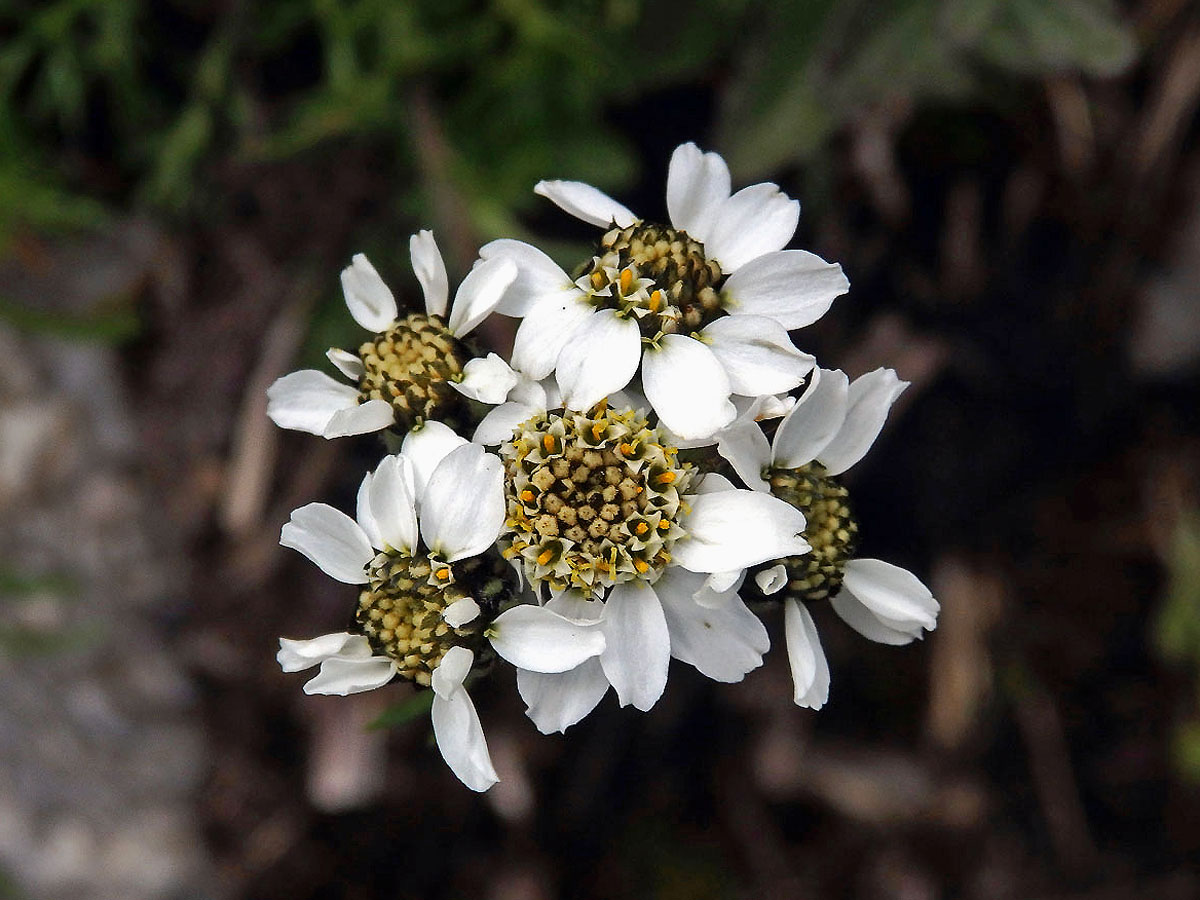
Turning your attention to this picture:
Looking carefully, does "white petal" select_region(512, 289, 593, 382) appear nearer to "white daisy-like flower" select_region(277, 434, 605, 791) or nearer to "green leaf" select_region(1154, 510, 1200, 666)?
"white daisy-like flower" select_region(277, 434, 605, 791)

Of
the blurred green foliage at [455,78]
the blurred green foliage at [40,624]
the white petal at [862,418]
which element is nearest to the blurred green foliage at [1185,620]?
the blurred green foliage at [455,78]

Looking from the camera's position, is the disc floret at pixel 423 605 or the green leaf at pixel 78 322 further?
the green leaf at pixel 78 322

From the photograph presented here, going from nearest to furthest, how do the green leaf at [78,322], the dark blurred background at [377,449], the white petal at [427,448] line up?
1. the white petal at [427,448]
2. the dark blurred background at [377,449]
3. the green leaf at [78,322]

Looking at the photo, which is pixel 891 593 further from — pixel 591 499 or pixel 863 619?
pixel 591 499

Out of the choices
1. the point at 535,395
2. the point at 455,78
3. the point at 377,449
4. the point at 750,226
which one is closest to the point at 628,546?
the point at 535,395

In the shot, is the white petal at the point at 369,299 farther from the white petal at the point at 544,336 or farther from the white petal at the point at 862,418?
the white petal at the point at 862,418

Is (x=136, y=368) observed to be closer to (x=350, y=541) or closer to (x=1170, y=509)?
(x=350, y=541)
